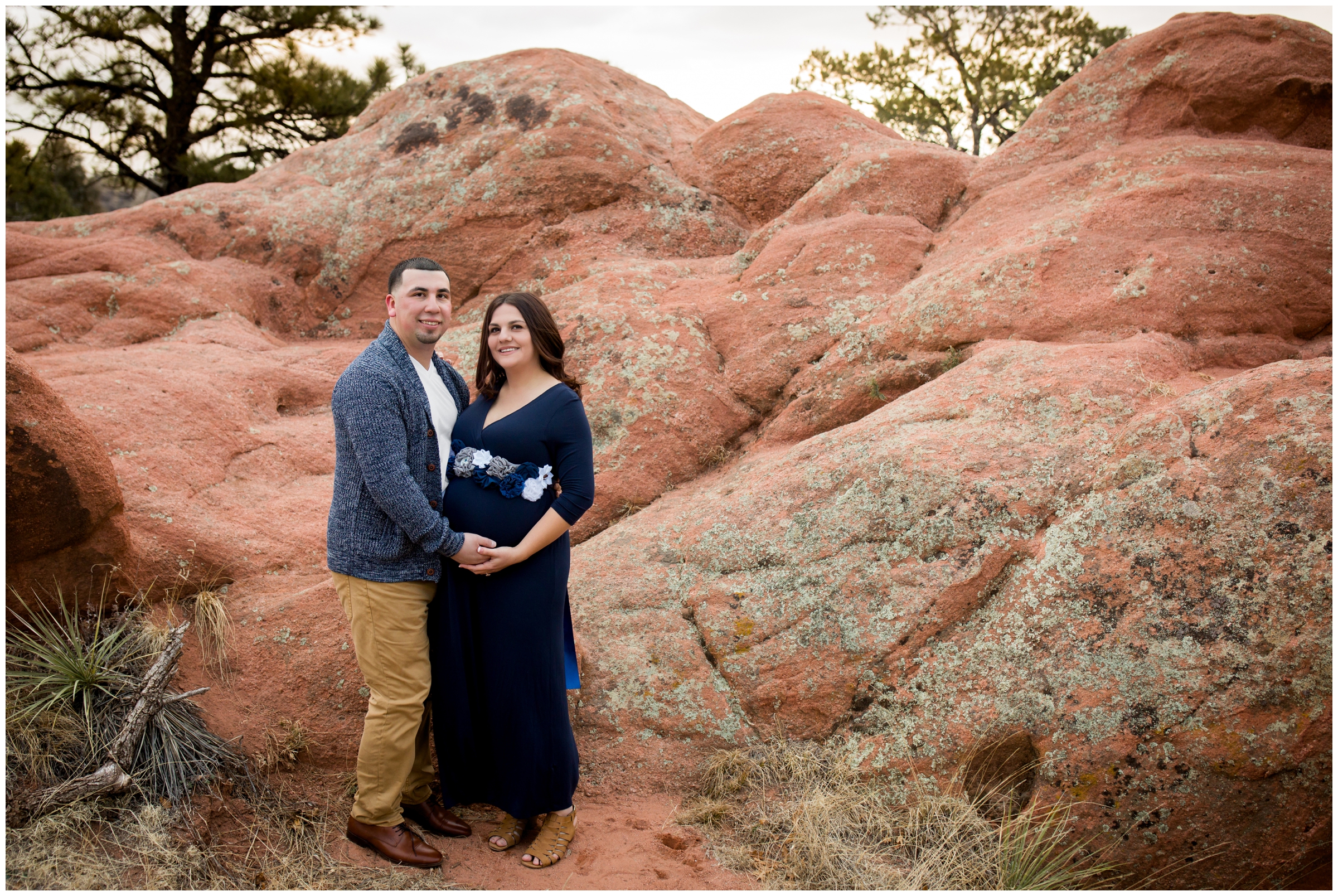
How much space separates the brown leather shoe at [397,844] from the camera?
3385 mm

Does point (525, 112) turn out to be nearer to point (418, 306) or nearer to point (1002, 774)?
point (418, 306)

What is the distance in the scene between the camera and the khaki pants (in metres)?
3.36

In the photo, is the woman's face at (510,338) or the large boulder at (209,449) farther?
the large boulder at (209,449)

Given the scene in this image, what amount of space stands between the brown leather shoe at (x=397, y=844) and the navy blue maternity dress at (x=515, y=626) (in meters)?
0.30

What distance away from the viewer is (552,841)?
3482 millimetres

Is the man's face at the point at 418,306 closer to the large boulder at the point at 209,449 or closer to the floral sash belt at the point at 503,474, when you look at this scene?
the floral sash belt at the point at 503,474

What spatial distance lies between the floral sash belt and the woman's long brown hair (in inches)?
12.7

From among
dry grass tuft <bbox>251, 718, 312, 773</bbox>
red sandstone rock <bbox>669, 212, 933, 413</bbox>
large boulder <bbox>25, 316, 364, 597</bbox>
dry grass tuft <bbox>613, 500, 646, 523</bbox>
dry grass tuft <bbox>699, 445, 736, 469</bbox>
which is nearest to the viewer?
dry grass tuft <bbox>251, 718, 312, 773</bbox>

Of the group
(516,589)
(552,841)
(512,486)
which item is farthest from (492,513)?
(552,841)

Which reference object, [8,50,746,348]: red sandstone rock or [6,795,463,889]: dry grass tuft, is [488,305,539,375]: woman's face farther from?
[8,50,746,348]: red sandstone rock

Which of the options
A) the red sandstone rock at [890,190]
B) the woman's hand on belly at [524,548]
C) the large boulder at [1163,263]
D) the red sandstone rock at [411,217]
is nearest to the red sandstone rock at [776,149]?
the red sandstone rock at [411,217]

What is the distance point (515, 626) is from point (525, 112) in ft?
19.3

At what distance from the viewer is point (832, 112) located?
8172 mm

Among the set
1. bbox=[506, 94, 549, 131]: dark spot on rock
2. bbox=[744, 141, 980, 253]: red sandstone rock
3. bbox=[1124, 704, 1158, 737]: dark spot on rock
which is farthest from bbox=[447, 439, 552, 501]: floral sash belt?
bbox=[506, 94, 549, 131]: dark spot on rock
